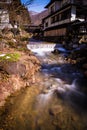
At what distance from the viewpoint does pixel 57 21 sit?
111 feet

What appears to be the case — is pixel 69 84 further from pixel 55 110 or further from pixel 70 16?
pixel 70 16

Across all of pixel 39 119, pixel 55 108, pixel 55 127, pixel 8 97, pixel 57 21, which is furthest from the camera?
pixel 57 21

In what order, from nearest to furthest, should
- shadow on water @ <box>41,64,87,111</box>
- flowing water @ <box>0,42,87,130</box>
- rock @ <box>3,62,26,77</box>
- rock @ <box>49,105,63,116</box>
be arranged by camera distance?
flowing water @ <box>0,42,87,130</box>
rock @ <box>49,105,63,116</box>
shadow on water @ <box>41,64,87,111</box>
rock @ <box>3,62,26,77</box>

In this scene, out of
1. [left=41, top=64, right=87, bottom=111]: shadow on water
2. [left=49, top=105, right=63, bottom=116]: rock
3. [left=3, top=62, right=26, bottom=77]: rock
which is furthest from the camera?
[left=3, top=62, right=26, bottom=77]: rock

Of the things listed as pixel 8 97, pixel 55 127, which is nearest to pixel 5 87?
pixel 8 97

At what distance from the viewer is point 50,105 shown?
8.59 meters

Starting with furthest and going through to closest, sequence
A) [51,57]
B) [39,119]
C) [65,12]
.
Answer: [65,12], [51,57], [39,119]

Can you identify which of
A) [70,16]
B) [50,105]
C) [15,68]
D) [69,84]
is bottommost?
[50,105]

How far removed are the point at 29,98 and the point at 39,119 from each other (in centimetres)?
202

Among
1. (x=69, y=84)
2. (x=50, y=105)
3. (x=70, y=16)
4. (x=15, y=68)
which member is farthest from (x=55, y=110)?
(x=70, y=16)

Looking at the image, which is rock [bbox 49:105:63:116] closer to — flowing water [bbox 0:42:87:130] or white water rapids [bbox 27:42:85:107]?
flowing water [bbox 0:42:87:130]

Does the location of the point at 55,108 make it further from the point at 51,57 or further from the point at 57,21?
the point at 57,21

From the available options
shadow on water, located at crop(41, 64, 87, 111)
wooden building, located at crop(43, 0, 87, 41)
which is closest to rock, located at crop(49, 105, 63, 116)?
shadow on water, located at crop(41, 64, 87, 111)

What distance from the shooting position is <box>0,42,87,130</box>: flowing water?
22.9ft
